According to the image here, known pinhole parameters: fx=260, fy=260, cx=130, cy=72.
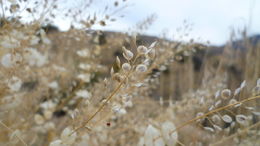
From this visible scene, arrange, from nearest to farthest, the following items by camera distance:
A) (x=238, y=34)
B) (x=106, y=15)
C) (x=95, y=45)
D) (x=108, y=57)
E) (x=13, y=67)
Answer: (x=13, y=67), (x=106, y=15), (x=95, y=45), (x=238, y=34), (x=108, y=57)

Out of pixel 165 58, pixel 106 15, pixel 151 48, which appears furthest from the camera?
pixel 165 58

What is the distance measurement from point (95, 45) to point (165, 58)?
25 cm

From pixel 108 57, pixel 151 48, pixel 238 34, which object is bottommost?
pixel 108 57

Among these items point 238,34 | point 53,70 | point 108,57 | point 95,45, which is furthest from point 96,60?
point 108,57

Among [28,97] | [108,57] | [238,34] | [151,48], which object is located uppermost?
[151,48]

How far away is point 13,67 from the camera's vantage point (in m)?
0.45

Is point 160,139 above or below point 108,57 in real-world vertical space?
above

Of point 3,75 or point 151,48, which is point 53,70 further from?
point 151,48

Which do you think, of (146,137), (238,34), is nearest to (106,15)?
(146,137)

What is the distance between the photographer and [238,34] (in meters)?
1.27

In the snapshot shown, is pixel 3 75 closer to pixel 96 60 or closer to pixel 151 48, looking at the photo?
pixel 151 48

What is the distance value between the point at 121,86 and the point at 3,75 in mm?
276

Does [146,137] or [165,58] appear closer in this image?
[146,137]

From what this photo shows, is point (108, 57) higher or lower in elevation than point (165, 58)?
lower
